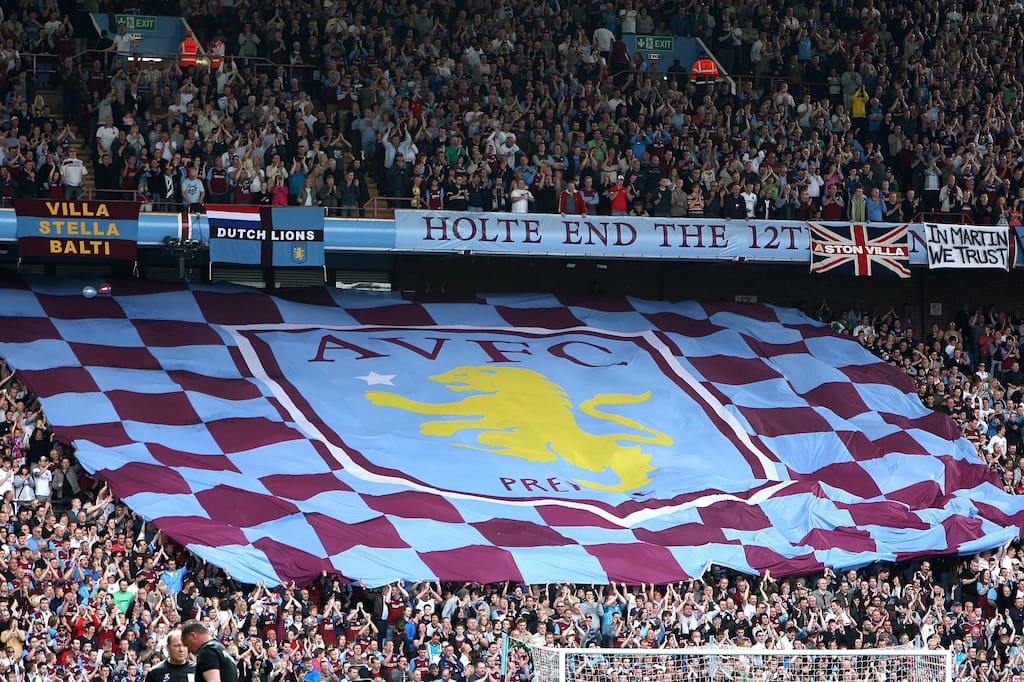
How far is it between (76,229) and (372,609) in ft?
26.9

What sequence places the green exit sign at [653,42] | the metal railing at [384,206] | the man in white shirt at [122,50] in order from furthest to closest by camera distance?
the green exit sign at [653,42] → the man in white shirt at [122,50] → the metal railing at [384,206]

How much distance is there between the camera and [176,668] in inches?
314

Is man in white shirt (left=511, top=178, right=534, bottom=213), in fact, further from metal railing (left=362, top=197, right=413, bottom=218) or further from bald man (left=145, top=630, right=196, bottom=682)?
bald man (left=145, top=630, right=196, bottom=682)

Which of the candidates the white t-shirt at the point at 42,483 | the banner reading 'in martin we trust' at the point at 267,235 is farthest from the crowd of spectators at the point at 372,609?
the banner reading 'in martin we trust' at the point at 267,235

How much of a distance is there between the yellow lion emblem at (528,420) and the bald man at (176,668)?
16.9 metres

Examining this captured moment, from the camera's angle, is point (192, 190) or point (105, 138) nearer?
point (192, 190)

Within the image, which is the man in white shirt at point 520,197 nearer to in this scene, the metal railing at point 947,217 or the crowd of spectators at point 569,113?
the crowd of spectators at point 569,113

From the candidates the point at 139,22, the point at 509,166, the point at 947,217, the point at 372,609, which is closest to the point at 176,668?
the point at 372,609

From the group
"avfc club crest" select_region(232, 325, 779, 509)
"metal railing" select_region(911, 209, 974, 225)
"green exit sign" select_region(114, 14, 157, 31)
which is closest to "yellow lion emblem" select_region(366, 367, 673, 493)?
"avfc club crest" select_region(232, 325, 779, 509)

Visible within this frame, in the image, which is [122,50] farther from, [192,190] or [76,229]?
[76,229]

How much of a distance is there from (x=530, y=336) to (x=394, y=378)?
2.97 metres

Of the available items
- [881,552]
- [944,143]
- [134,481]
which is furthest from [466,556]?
[944,143]

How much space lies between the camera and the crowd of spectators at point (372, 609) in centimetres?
1922

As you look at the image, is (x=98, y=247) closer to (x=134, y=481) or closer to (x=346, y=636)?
(x=134, y=481)
